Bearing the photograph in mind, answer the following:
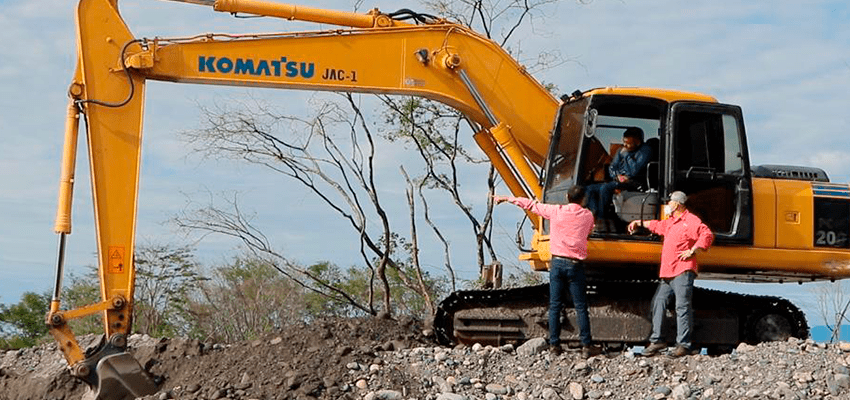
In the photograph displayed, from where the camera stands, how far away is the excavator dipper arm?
9391 millimetres

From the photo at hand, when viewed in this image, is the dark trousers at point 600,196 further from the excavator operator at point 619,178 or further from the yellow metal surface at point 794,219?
the yellow metal surface at point 794,219

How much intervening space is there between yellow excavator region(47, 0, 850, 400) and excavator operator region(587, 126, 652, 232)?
0.09 meters

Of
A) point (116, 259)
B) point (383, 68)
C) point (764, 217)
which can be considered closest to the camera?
point (116, 259)

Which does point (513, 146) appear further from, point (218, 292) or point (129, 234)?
point (218, 292)

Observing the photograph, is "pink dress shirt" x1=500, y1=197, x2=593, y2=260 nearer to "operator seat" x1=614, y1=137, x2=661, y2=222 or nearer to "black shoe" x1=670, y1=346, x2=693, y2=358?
"operator seat" x1=614, y1=137, x2=661, y2=222

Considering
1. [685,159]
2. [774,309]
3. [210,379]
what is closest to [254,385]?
[210,379]

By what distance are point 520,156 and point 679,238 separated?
6.08 ft

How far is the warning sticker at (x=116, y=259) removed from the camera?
372 inches

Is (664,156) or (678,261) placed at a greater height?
(664,156)

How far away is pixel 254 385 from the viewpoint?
8.84 meters

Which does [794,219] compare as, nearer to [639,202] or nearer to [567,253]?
[639,202]

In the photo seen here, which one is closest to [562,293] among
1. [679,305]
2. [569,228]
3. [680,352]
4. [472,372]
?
[569,228]

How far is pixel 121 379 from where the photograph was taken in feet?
30.3

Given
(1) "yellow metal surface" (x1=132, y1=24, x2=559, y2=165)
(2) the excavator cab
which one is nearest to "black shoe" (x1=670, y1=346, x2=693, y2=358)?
(2) the excavator cab
